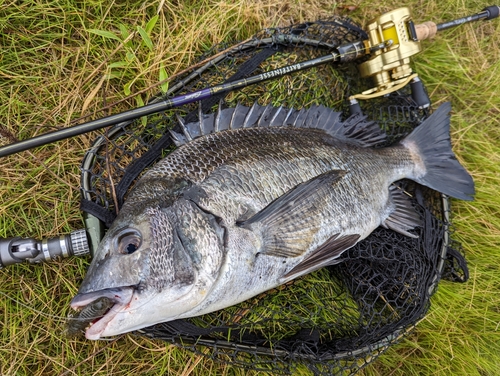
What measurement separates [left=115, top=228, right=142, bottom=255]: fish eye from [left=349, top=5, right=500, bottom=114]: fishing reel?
1.66m

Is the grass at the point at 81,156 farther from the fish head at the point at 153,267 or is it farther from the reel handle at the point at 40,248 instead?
the fish head at the point at 153,267

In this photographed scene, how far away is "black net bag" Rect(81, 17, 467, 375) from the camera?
225 cm

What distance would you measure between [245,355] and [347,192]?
122 cm

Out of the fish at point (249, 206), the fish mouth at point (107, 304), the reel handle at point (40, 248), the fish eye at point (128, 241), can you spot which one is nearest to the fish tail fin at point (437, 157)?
the fish at point (249, 206)

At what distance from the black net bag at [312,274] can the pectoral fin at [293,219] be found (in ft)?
1.64

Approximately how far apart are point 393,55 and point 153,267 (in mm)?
1964

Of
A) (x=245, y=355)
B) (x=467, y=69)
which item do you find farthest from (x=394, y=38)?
(x=245, y=355)

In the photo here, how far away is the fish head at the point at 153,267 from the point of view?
1.56 m

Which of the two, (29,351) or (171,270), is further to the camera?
(29,351)

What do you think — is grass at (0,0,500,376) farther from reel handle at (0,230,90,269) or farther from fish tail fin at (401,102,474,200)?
fish tail fin at (401,102,474,200)

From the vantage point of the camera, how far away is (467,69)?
303cm

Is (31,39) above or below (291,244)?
above

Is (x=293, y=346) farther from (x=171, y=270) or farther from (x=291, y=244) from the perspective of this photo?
(x=171, y=270)

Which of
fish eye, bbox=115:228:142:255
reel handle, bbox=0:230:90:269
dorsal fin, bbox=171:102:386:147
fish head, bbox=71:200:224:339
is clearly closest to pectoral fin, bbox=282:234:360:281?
fish head, bbox=71:200:224:339
